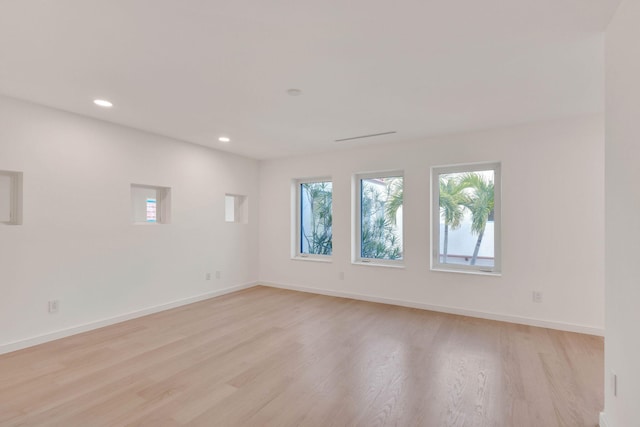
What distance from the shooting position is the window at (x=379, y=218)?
479cm

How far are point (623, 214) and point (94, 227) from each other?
459cm

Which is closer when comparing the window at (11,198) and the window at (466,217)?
the window at (11,198)

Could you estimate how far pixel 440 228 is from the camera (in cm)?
441

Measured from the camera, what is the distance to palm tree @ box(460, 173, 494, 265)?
161 inches

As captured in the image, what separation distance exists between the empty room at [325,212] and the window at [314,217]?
0.16 feet

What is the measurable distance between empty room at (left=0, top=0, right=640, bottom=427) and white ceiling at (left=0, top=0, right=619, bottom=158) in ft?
0.06

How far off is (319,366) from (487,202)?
303 cm

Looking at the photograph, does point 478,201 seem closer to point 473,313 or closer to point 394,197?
point 394,197

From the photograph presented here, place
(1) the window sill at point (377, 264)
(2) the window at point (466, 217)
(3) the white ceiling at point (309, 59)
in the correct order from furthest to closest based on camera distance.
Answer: (1) the window sill at point (377, 264)
(2) the window at point (466, 217)
(3) the white ceiling at point (309, 59)

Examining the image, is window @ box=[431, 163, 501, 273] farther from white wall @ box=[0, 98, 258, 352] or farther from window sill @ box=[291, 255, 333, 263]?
white wall @ box=[0, 98, 258, 352]

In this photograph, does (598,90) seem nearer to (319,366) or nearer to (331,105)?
(331,105)

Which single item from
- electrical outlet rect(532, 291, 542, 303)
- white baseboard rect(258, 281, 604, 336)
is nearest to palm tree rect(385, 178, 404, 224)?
white baseboard rect(258, 281, 604, 336)

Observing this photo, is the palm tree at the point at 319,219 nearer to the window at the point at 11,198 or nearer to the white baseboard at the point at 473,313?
the white baseboard at the point at 473,313

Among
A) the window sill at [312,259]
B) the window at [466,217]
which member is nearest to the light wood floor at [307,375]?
the window at [466,217]
